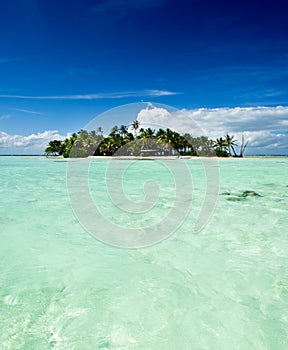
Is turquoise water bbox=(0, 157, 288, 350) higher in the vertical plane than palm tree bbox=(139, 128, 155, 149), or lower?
lower

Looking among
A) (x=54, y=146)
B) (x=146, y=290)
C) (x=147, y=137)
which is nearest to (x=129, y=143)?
(x=147, y=137)

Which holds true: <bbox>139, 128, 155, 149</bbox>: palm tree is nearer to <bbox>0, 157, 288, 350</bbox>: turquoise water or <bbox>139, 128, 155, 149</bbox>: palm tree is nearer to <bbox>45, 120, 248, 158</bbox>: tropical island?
<bbox>45, 120, 248, 158</bbox>: tropical island

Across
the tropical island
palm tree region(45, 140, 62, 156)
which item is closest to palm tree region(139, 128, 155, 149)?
the tropical island

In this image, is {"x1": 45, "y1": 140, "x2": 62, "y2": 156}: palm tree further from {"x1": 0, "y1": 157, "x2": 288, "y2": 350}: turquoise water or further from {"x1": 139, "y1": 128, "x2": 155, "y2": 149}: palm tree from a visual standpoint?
{"x1": 0, "y1": 157, "x2": 288, "y2": 350}: turquoise water

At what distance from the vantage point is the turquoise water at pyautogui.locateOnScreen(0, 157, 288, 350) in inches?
87.0

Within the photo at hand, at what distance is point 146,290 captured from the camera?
2.97 meters

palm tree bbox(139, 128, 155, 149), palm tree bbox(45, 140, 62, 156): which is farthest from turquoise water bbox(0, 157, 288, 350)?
palm tree bbox(45, 140, 62, 156)

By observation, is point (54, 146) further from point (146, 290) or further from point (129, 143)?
point (146, 290)

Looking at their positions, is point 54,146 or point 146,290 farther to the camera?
point 54,146

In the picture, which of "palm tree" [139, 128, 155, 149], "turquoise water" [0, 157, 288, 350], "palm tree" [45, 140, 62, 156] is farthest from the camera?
"palm tree" [45, 140, 62, 156]

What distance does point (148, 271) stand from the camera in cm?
346

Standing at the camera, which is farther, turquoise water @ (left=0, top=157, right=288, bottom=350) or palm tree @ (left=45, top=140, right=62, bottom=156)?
palm tree @ (left=45, top=140, right=62, bottom=156)

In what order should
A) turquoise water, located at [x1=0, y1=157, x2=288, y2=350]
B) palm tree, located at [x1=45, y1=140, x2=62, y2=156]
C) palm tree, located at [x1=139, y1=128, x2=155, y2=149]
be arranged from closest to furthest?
turquoise water, located at [x1=0, y1=157, x2=288, y2=350] → palm tree, located at [x1=139, y1=128, x2=155, y2=149] → palm tree, located at [x1=45, y1=140, x2=62, y2=156]

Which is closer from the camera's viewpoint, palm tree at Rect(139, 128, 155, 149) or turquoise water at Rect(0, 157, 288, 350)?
turquoise water at Rect(0, 157, 288, 350)
